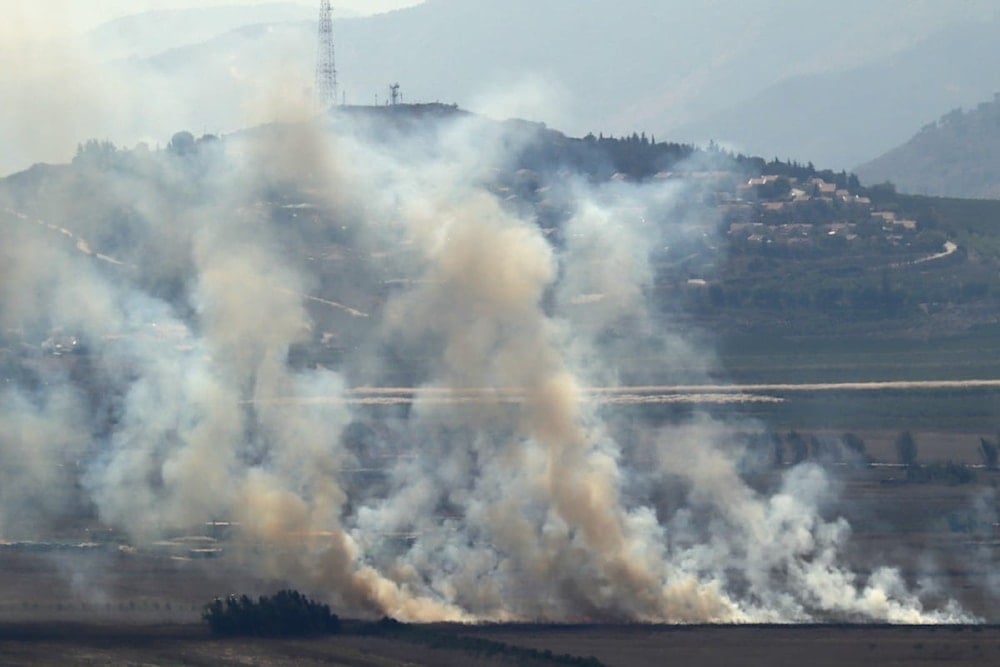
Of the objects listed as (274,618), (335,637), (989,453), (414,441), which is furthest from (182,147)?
(335,637)

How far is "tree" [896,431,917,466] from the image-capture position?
428 feet

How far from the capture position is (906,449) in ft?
436

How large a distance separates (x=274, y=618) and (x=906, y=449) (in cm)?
5786

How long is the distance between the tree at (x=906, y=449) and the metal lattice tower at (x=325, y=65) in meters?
69.8

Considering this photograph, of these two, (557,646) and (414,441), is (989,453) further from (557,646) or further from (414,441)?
(557,646)

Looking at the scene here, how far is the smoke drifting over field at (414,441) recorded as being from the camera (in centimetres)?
9369

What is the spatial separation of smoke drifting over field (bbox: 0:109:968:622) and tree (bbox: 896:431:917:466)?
8770mm

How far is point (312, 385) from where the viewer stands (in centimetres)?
11706

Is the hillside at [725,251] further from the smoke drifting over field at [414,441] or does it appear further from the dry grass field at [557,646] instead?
the dry grass field at [557,646]

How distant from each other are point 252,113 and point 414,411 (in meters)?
26.6

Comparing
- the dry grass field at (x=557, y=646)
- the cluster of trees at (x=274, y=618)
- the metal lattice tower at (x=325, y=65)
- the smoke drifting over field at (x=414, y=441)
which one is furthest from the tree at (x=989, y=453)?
the metal lattice tower at (x=325, y=65)

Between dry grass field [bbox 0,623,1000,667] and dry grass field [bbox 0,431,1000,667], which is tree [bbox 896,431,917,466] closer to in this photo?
dry grass field [bbox 0,431,1000,667]

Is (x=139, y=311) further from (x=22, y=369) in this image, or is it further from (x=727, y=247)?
(x=727, y=247)

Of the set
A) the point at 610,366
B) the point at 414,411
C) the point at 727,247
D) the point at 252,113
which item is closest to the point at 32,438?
the point at 414,411
